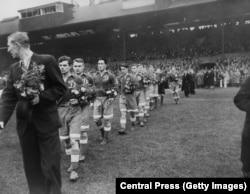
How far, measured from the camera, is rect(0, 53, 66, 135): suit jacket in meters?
3.79

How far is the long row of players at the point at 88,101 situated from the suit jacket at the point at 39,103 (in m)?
1.69

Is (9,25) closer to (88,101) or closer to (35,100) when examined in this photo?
(88,101)

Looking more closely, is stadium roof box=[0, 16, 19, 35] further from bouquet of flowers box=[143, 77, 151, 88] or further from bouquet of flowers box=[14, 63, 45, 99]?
bouquet of flowers box=[14, 63, 45, 99]

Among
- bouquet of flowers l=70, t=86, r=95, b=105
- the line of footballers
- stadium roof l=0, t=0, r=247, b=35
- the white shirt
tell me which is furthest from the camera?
stadium roof l=0, t=0, r=247, b=35

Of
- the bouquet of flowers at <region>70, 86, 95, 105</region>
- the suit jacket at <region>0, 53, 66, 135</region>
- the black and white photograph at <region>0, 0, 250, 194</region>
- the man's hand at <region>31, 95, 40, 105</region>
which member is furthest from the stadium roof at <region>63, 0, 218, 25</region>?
the man's hand at <region>31, 95, 40, 105</region>

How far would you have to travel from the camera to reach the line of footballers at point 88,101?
5.80 meters

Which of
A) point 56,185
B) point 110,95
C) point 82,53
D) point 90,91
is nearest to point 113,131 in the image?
point 110,95

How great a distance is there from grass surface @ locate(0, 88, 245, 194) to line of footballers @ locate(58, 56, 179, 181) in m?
0.35

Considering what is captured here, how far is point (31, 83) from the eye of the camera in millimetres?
3635

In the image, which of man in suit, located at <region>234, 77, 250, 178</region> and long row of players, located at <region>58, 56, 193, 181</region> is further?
long row of players, located at <region>58, 56, 193, 181</region>

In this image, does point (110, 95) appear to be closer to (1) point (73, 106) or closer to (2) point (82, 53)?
(1) point (73, 106)

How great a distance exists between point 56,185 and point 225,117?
27.6ft

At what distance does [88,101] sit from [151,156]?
5.65 ft

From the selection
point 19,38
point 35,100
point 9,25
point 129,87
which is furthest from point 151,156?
point 9,25
